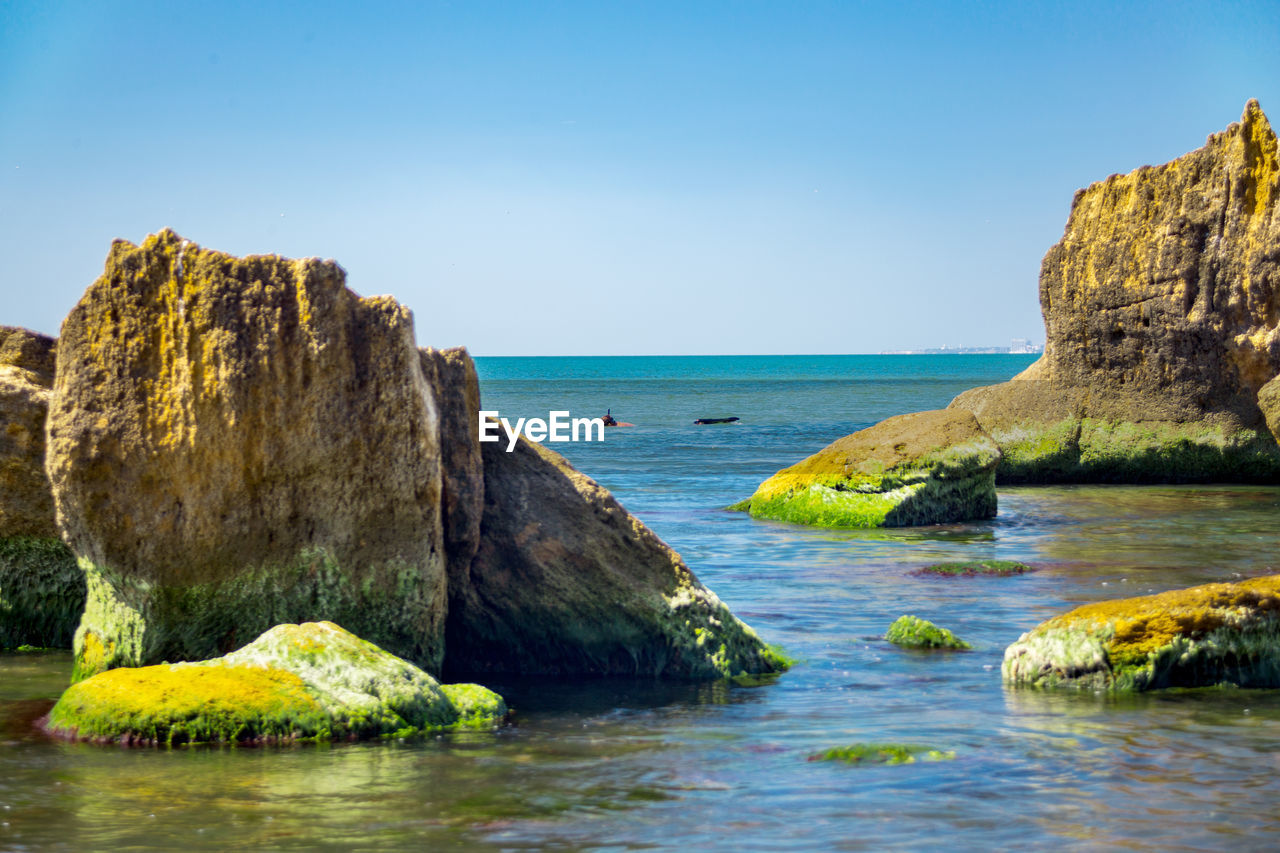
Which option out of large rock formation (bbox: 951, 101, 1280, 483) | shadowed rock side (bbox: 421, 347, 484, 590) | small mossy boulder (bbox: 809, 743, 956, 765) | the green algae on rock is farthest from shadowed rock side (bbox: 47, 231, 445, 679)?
large rock formation (bbox: 951, 101, 1280, 483)

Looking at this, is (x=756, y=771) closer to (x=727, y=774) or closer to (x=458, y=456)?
(x=727, y=774)

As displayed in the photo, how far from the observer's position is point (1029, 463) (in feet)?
96.7

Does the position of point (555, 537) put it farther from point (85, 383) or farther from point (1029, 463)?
point (1029, 463)

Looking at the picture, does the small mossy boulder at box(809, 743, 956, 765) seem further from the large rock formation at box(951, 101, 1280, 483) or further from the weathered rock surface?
the large rock formation at box(951, 101, 1280, 483)

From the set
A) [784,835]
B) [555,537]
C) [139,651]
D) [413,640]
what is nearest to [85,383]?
[139,651]

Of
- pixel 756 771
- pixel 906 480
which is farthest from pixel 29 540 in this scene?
pixel 906 480

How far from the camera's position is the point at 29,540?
1211 centimetres

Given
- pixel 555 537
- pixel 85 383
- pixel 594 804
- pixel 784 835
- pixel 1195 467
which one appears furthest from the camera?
pixel 1195 467

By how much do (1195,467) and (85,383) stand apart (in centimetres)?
2471

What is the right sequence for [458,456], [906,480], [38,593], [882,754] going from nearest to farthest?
1. [882,754]
2. [458,456]
3. [38,593]
4. [906,480]

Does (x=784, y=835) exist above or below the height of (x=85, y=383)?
below

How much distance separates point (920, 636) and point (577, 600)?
134 inches

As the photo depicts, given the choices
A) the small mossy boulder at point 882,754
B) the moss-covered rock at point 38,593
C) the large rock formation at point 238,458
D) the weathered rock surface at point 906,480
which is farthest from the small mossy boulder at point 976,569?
the moss-covered rock at point 38,593

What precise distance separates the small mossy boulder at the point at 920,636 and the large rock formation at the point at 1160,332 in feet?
56.4
